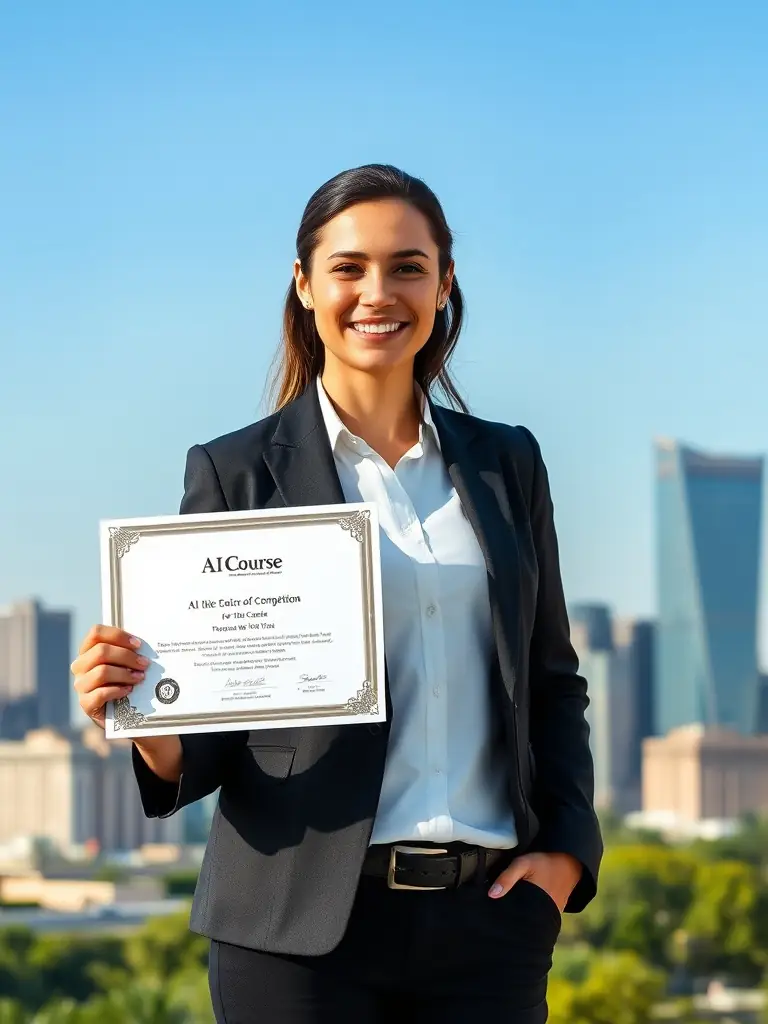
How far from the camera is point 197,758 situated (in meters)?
2.55

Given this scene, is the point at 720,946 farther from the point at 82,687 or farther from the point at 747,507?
the point at 747,507

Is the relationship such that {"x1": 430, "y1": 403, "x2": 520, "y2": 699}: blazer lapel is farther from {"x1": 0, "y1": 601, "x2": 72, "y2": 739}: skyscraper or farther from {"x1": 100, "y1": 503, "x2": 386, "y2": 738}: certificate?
{"x1": 0, "y1": 601, "x2": 72, "y2": 739}: skyscraper

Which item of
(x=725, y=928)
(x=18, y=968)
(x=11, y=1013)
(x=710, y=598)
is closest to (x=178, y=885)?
(x=18, y=968)

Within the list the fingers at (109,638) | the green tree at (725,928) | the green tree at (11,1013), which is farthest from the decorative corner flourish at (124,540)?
the green tree at (725,928)

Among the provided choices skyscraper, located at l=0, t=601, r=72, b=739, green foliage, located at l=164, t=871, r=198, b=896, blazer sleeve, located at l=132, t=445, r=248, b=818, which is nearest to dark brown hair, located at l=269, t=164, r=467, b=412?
blazer sleeve, located at l=132, t=445, r=248, b=818

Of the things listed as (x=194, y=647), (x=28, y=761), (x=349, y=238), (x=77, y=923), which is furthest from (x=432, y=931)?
(x=28, y=761)

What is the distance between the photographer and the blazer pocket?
99.5 inches

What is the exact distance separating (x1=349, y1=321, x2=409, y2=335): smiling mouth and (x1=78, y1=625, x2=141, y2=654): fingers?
21.8 inches

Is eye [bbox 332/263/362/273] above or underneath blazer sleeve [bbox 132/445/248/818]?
above

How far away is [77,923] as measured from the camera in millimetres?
63406

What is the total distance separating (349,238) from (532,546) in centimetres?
52

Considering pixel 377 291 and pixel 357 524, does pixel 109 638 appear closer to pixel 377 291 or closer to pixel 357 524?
pixel 357 524

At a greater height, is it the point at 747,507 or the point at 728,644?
the point at 747,507

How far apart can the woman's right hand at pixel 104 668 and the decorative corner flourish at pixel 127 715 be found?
12 millimetres
